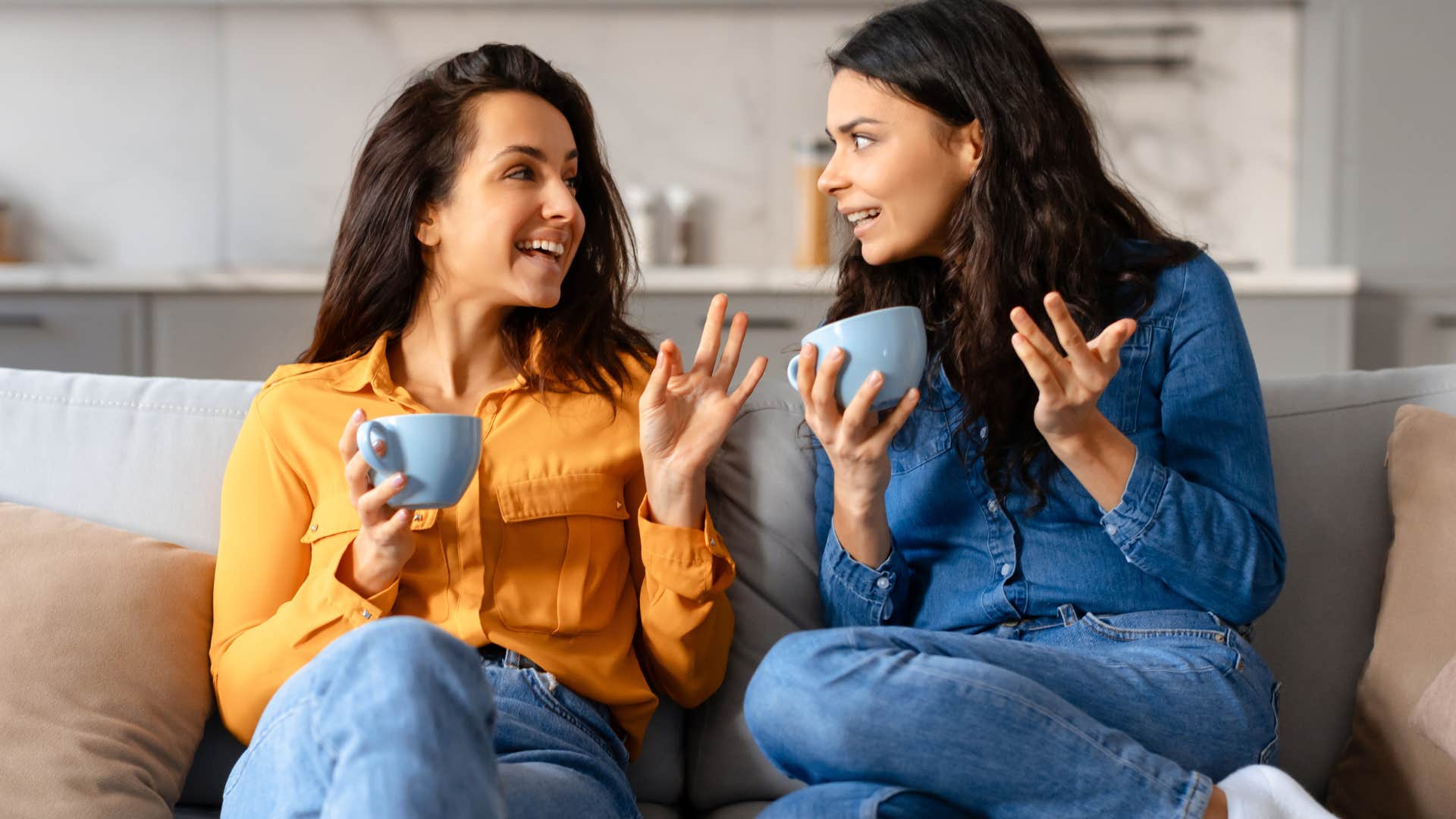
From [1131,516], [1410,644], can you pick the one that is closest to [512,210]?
[1131,516]

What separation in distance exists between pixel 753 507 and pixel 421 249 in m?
0.52

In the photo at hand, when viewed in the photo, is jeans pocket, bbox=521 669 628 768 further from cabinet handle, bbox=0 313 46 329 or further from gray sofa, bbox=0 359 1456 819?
cabinet handle, bbox=0 313 46 329

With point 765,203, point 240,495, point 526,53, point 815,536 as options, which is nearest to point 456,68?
point 526,53

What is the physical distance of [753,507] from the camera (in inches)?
62.4

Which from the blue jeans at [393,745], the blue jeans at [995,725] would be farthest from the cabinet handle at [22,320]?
the blue jeans at [995,725]

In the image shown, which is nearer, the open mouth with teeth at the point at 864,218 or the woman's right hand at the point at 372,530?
the woman's right hand at the point at 372,530

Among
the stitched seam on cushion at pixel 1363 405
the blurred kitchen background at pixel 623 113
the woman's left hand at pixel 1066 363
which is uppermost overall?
the blurred kitchen background at pixel 623 113

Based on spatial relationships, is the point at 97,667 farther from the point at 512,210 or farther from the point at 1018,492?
the point at 1018,492

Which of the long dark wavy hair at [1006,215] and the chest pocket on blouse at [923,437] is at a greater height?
the long dark wavy hair at [1006,215]

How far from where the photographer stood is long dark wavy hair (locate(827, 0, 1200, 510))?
4.63ft

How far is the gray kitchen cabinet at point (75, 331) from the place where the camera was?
3.40m

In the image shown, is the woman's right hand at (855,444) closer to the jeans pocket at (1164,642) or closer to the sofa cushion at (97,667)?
the jeans pocket at (1164,642)

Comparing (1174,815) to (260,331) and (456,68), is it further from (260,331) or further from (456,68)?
(260,331)

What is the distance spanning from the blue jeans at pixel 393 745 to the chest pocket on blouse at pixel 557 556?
0.68ft
